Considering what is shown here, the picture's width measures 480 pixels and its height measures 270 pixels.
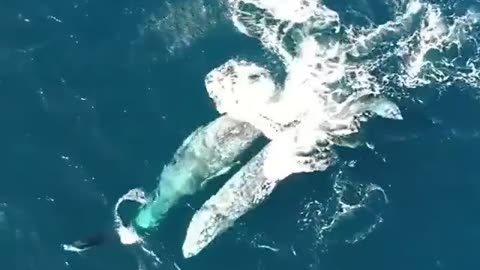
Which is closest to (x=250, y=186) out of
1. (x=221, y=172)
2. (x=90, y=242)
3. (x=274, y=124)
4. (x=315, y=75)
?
(x=221, y=172)

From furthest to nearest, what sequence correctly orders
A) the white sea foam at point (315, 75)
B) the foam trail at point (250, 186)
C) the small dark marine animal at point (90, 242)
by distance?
1. the white sea foam at point (315, 75)
2. the foam trail at point (250, 186)
3. the small dark marine animal at point (90, 242)

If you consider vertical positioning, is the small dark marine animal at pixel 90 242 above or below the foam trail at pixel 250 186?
below

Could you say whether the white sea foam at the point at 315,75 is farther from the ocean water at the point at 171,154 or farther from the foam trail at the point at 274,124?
the ocean water at the point at 171,154

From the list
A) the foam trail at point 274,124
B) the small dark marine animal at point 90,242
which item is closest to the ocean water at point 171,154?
the small dark marine animal at point 90,242

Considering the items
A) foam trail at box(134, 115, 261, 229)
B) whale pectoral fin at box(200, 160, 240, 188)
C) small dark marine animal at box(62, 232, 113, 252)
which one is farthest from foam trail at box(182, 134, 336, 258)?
small dark marine animal at box(62, 232, 113, 252)

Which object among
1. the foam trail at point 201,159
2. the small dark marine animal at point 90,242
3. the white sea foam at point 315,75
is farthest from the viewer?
the white sea foam at point 315,75

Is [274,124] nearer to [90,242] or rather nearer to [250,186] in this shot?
[250,186]

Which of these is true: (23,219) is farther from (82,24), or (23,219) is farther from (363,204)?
(363,204)
